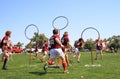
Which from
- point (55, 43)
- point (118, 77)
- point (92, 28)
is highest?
point (92, 28)

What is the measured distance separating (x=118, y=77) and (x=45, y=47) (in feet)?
58.5

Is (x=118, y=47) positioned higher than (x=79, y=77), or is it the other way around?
(x=118, y=47)

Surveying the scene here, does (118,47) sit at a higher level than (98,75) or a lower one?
higher

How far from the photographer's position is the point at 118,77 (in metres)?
15.5

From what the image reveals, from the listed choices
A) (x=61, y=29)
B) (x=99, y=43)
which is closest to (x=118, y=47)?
(x=99, y=43)

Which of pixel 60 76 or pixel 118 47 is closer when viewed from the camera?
pixel 60 76

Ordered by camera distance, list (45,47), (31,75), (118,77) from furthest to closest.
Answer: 1. (45,47)
2. (31,75)
3. (118,77)

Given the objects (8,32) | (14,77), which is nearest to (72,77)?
(14,77)

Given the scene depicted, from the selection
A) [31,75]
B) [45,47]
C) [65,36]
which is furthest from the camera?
[45,47]

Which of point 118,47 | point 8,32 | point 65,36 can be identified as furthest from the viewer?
point 118,47

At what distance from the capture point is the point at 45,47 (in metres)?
32.8

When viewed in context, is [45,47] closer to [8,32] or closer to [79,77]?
[8,32]

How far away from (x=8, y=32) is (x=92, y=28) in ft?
22.4

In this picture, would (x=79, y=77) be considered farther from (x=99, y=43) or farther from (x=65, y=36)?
(x=99, y=43)
